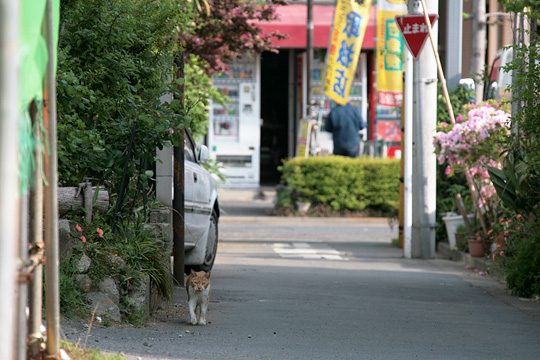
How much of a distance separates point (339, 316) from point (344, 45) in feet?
45.7

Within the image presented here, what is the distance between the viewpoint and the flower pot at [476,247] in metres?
15.2

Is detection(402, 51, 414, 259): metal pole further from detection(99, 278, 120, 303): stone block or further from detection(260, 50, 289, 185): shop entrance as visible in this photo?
detection(260, 50, 289, 185): shop entrance

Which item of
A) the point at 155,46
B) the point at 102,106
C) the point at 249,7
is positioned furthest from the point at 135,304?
the point at 249,7

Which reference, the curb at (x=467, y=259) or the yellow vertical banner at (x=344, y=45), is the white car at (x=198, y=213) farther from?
the yellow vertical banner at (x=344, y=45)

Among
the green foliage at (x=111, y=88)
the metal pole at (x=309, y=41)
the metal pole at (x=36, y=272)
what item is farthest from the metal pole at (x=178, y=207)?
the metal pole at (x=309, y=41)

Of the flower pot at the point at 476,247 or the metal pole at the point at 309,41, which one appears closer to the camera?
the flower pot at the point at 476,247

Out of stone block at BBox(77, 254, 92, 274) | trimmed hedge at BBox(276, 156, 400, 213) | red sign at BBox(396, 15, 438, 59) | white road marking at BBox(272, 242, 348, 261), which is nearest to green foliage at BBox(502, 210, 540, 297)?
red sign at BBox(396, 15, 438, 59)

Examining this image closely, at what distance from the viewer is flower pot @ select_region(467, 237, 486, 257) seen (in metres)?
15.2

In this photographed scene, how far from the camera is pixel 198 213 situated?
1180cm

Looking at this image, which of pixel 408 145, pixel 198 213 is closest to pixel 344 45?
pixel 408 145

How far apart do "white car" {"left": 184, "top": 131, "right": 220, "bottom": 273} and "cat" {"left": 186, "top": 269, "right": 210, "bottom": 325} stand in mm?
2587

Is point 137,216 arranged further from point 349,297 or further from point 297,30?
point 297,30

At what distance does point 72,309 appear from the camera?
798cm

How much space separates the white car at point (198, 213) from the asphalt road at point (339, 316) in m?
0.35
